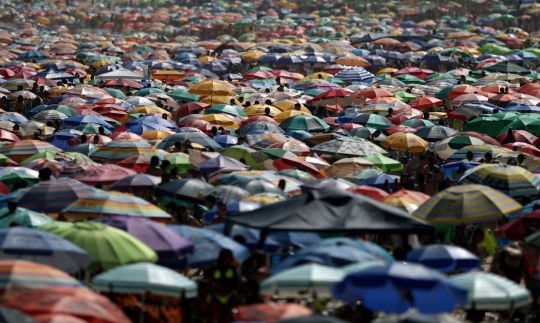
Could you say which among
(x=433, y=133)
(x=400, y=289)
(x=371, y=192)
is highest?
(x=400, y=289)

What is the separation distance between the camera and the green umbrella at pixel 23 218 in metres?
11.6

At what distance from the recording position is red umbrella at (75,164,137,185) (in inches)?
586

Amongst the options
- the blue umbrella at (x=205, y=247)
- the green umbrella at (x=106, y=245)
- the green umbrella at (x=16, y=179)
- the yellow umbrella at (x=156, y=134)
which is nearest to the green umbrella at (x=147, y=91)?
the yellow umbrella at (x=156, y=134)

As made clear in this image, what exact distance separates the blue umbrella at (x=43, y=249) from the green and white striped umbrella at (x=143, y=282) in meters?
0.67

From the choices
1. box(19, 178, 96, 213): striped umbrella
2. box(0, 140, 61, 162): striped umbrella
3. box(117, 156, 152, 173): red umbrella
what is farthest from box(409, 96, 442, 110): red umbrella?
box(19, 178, 96, 213): striped umbrella

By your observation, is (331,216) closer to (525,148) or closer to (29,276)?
(29,276)

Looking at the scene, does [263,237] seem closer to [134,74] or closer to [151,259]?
[151,259]

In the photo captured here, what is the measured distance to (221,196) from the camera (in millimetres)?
13672

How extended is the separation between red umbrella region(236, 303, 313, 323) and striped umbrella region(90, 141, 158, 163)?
8.27 metres

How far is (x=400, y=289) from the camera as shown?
8977 millimetres

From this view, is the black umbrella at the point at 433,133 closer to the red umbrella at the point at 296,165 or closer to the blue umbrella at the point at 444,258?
the red umbrella at the point at 296,165

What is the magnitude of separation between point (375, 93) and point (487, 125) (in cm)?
470

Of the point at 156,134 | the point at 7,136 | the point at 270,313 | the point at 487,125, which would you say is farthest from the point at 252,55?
the point at 270,313

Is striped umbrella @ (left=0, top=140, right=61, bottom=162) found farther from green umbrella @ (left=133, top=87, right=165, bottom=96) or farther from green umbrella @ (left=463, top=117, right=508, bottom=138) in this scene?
green umbrella @ (left=133, top=87, right=165, bottom=96)
